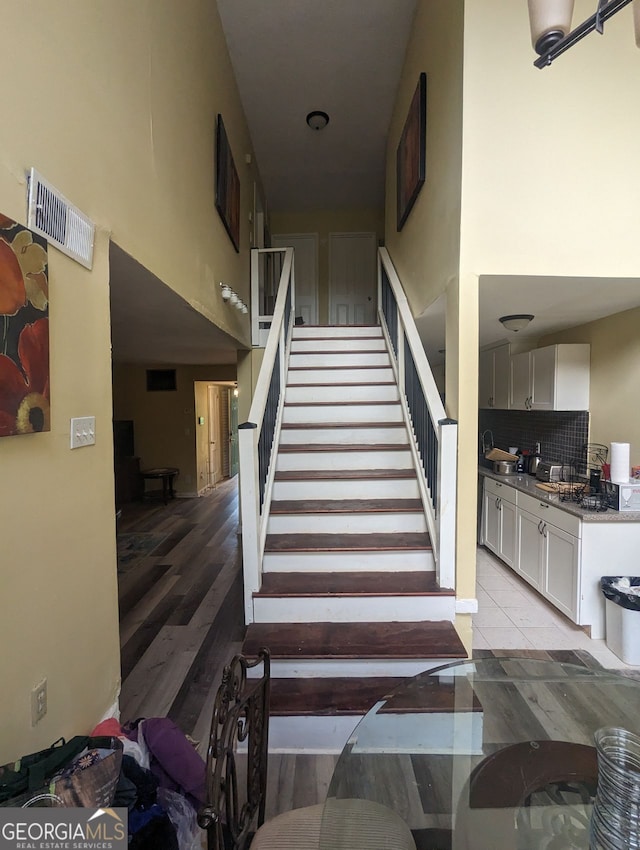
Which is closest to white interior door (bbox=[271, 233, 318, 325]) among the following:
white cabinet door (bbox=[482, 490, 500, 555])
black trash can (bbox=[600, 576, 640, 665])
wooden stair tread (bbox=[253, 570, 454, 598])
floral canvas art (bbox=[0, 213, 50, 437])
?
white cabinet door (bbox=[482, 490, 500, 555])

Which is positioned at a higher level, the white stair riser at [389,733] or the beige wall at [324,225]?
the beige wall at [324,225]

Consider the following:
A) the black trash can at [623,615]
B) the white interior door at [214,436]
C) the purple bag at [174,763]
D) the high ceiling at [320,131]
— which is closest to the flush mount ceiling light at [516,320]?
the high ceiling at [320,131]

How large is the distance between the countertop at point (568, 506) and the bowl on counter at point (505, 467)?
191mm

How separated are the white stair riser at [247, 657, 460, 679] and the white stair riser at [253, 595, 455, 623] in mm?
269

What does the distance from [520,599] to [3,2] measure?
4.35 m

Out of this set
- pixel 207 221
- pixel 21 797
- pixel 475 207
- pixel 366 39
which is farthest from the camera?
pixel 366 39

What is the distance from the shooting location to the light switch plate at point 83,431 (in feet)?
4.85

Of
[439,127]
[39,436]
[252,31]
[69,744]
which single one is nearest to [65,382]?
[39,436]

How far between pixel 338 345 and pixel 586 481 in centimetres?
264

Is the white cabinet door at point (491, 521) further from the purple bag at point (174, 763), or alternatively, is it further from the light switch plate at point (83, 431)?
the light switch plate at point (83, 431)

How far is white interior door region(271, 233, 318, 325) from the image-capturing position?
22.4ft

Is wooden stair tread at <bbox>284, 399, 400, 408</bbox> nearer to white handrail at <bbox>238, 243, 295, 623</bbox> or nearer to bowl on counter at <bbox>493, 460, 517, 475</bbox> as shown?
white handrail at <bbox>238, 243, 295, 623</bbox>

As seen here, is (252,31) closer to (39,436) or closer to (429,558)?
(39,436)

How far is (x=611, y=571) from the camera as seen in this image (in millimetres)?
2840
